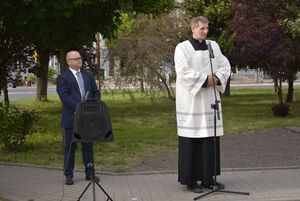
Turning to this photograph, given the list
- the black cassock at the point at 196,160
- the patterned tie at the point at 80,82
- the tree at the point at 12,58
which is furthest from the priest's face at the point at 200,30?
the tree at the point at 12,58

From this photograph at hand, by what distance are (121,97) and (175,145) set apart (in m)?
19.9

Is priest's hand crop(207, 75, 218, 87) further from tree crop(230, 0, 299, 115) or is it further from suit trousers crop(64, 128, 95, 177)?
tree crop(230, 0, 299, 115)

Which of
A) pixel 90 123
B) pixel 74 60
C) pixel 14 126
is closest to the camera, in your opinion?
pixel 90 123

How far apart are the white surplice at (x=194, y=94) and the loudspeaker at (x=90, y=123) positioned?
126 cm

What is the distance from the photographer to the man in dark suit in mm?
8508

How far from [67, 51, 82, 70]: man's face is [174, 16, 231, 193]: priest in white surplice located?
148cm

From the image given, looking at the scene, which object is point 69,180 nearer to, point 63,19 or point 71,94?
point 71,94

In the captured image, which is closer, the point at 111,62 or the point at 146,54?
the point at 146,54

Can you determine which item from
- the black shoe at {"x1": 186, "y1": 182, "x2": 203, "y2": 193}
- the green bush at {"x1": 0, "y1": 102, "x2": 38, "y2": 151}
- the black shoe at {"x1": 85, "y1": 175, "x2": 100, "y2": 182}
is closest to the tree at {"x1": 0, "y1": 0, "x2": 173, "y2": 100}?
the green bush at {"x1": 0, "y1": 102, "x2": 38, "y2": 151}

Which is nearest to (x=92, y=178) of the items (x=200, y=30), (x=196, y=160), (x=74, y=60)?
(x=196, y=160)

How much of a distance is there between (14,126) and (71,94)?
3.26 m

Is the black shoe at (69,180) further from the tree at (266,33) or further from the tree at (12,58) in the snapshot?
the tree at (266,33)

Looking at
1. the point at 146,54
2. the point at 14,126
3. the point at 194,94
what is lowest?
the point at 14,126

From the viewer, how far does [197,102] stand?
7.95 m
